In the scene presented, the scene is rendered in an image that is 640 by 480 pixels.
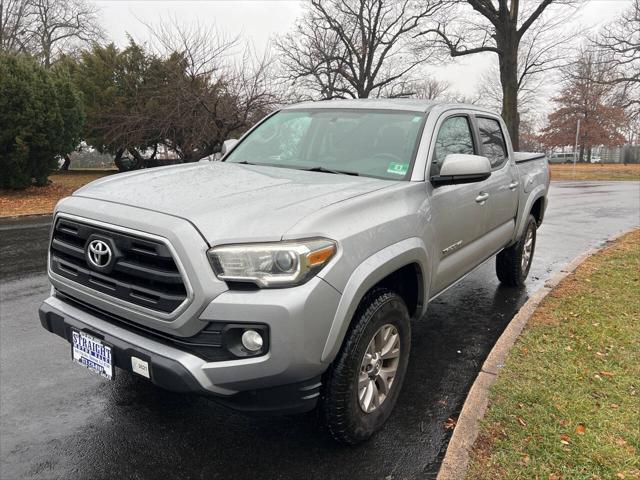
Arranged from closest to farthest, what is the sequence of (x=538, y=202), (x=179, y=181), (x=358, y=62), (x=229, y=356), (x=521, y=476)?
(x=229, y=356), (x=521, y=476), (x=179, y=181), (x=538, y=202), (x=358, y=62)

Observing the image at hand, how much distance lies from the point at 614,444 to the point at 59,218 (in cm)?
329

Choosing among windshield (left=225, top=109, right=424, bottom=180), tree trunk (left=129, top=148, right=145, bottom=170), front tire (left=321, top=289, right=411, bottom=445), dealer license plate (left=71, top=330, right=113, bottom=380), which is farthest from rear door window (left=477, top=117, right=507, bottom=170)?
tree trunk (left=129, top=148, right=145, bottom=170)

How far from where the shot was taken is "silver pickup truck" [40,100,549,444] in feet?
6.93

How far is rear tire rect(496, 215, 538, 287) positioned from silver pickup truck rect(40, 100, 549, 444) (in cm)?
227

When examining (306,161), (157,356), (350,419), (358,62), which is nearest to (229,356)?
(157,356)

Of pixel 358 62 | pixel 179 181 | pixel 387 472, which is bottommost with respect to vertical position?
pixel 387 472

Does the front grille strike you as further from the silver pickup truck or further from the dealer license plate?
the dealer license plate

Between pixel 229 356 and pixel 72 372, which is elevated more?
pixel 229 356

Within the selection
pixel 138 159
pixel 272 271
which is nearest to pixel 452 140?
pixel 272 271

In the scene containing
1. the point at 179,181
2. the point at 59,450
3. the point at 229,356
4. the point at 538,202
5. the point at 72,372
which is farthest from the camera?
the point at 538,202

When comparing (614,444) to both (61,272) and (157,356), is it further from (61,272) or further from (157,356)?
(61,272)

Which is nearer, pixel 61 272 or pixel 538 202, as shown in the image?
pixel 61 272

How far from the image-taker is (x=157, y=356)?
2.18 m

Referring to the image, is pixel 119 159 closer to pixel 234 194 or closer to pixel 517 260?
pixel 517 260
